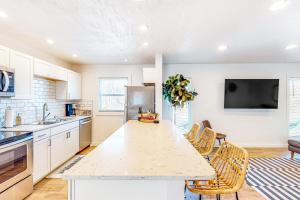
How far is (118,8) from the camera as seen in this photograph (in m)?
2.31

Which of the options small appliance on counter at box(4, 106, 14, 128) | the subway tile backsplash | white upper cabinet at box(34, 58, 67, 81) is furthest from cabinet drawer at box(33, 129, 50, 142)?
white upper cabinet at box(34, 58, 67, 81)

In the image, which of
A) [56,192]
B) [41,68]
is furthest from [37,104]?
[56,192]

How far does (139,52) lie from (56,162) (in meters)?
2.82

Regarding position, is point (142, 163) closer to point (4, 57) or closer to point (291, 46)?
point (4, 57)

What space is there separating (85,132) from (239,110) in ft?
14.7

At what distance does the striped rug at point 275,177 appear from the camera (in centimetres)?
292

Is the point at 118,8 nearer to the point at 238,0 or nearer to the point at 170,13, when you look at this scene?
the point at 170,13

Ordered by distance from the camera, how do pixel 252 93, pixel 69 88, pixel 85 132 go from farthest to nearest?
pixel 252 93
pixel 85 132
pixel 69 88

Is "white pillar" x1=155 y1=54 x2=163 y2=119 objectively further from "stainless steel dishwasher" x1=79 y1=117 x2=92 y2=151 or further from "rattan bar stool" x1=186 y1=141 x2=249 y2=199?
"rattan bar stool" x1=186 y1=141 x2=249 y2=199

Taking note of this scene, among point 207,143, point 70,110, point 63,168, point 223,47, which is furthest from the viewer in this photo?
point 70,110

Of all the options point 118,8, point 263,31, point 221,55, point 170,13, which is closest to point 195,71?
point 221,55

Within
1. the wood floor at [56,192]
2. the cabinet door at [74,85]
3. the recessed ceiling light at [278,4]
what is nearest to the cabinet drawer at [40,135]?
the wood floor at [56,192]

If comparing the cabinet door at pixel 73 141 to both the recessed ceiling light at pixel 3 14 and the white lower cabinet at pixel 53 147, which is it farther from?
the recessed ceiling light at pixel 3 14

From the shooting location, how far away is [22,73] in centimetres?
318
